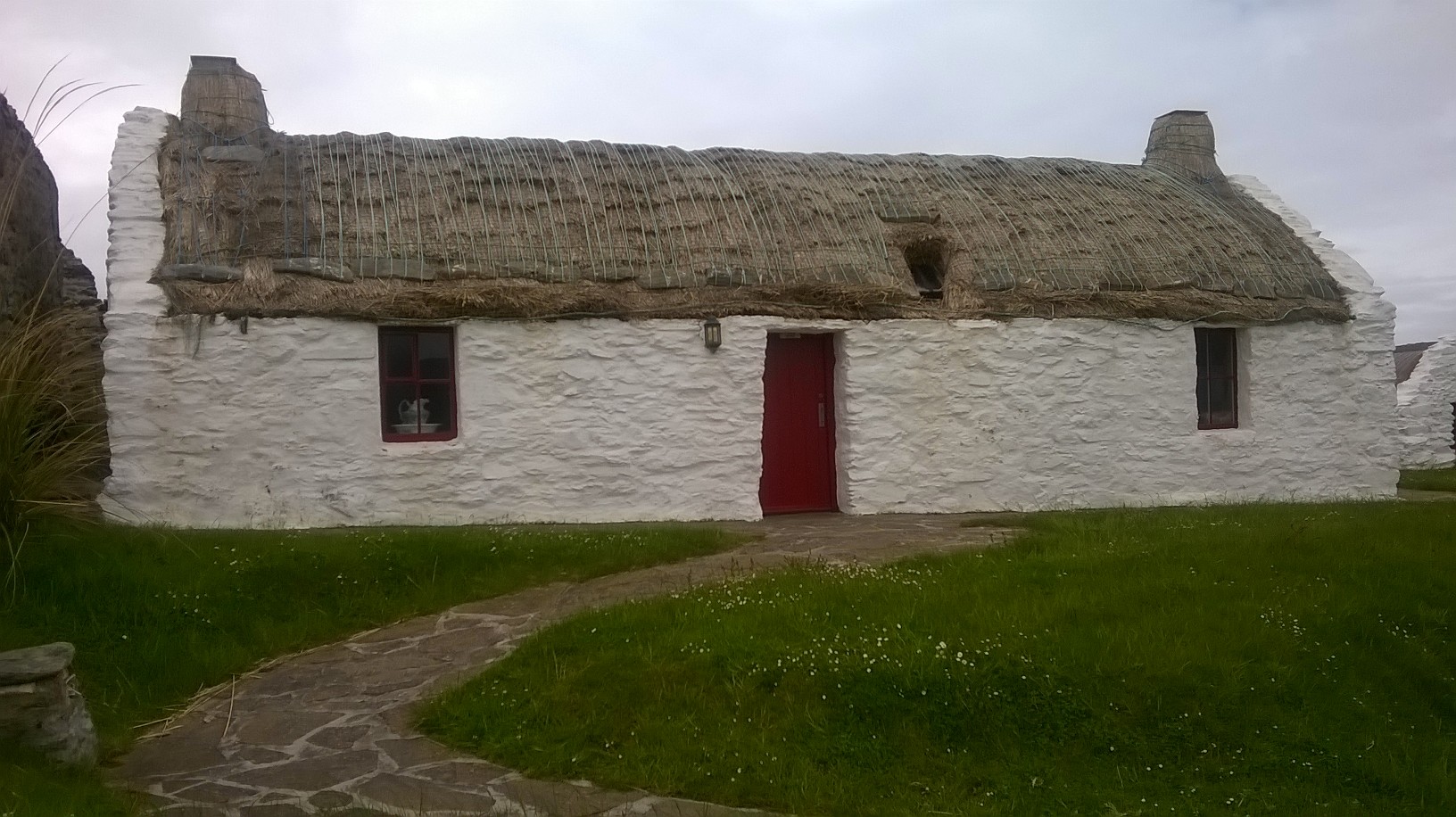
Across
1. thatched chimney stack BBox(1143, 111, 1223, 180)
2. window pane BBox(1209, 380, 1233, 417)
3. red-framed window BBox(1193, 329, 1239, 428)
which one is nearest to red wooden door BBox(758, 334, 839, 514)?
red-framed window BBox(1193, 329, 1239, 428)

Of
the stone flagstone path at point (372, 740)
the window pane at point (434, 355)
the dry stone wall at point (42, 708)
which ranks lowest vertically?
the stone flagstone path at point (372, 740)

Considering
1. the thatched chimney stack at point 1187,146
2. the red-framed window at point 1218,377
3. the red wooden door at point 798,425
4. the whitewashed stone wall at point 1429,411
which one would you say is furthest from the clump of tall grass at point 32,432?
the whitewashed stone wall at point 1429,411

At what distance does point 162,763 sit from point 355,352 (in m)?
5.47

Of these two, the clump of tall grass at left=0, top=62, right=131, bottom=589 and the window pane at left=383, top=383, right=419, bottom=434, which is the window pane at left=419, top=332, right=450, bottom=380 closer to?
the window pane at left=383, top=383, right=419, bottom=434

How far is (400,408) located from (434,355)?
63 centimetres

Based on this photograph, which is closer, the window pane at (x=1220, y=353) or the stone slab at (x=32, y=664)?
the stone slab at (x=32, y=664)

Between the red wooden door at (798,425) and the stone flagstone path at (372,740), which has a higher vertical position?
the red wooden door at (798,425)

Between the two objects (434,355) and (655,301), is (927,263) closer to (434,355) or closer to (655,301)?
(655,301)

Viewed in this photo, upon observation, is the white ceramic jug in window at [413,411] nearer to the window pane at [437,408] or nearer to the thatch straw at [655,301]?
the window pane at [437,408]

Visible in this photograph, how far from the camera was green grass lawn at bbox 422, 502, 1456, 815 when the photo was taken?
4.69m

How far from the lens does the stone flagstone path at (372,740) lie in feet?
14.5

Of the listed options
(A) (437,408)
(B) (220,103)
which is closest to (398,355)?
(A) (437,408)

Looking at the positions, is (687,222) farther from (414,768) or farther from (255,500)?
(414,768)

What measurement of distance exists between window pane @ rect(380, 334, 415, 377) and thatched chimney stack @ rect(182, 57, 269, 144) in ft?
9.36
